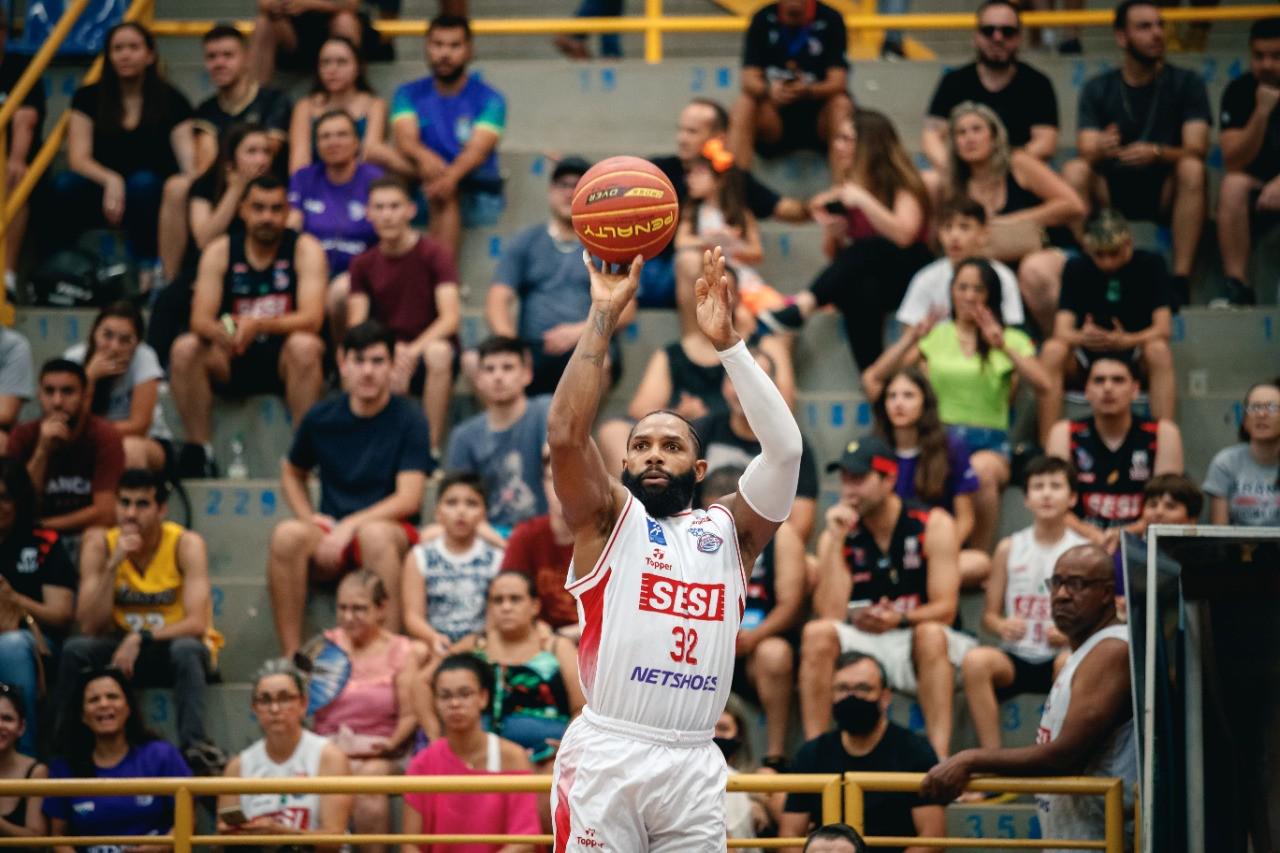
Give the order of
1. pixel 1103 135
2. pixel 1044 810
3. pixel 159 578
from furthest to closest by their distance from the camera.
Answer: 1. pixel 1103 135
2. pixel 159 578
3. pixel 1044 810

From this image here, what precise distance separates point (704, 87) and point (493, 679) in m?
5.78

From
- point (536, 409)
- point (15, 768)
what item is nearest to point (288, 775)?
point (15, 768)

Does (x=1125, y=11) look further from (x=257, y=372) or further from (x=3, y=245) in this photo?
(x=3, y=245)

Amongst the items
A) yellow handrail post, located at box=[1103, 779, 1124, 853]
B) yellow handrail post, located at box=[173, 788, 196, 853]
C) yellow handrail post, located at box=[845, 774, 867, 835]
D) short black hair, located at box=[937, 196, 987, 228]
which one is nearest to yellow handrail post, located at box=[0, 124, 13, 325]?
yellow handrail post, located at box=[173, 788, 196, 853]

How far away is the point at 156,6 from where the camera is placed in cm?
1681

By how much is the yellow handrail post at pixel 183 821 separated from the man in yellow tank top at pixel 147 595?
2.01 metres

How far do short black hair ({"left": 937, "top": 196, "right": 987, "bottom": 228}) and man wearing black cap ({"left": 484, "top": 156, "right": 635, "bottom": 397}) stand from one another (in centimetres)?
199

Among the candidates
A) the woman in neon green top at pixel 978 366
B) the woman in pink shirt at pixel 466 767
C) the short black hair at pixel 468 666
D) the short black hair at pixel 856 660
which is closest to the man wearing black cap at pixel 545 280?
the woman in neon green top at pixel 978 366

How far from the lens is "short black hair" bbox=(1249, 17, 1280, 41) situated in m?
12.1

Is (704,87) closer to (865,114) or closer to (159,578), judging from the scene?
(865,114)

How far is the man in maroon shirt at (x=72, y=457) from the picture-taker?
10664mm

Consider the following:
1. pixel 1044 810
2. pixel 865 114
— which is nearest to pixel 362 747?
pixel 1044 810

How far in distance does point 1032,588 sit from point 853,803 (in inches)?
103

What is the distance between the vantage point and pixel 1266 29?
39.7 feet
